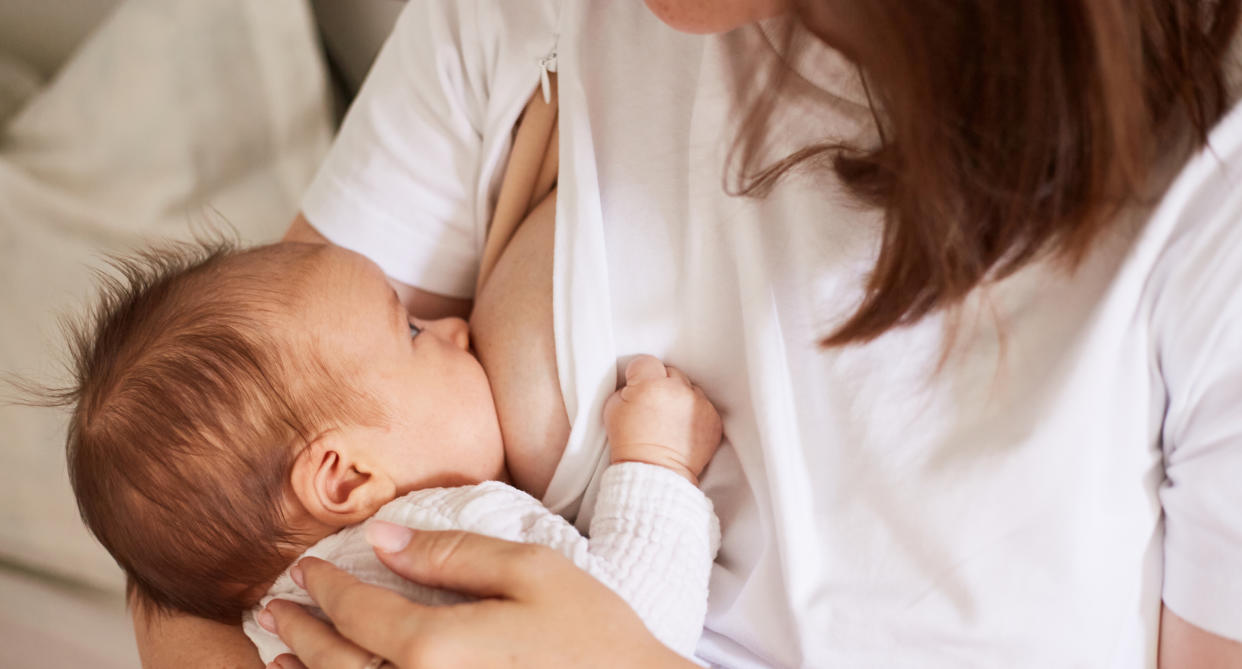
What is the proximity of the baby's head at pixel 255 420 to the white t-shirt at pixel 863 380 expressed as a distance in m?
0.14

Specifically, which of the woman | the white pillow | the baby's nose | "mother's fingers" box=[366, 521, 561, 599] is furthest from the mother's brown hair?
the white pillow

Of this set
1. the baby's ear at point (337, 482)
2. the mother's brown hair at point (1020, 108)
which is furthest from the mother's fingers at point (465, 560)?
the mother's brown hair at point (1020, 108)

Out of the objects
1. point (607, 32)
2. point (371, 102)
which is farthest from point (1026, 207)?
point (371, 102)

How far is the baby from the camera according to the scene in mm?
697

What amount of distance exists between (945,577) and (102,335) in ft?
2.63

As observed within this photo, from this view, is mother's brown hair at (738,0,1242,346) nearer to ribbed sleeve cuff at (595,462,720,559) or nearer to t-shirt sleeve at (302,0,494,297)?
ribbed sleeve cuff at (595,462,720,559)

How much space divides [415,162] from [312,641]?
49 cm

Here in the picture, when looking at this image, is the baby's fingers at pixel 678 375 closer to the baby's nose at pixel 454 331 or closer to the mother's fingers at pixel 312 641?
the baby's nose at pixel 454 331

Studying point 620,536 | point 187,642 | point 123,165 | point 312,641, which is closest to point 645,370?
point 620,536

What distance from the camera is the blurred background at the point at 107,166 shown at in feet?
Result: 4.21

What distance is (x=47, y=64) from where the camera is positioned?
1660mm

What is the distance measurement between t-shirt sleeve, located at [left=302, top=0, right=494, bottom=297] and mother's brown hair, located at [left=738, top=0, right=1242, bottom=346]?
1.41 feet

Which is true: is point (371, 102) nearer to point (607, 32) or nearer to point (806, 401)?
point (607, 32)

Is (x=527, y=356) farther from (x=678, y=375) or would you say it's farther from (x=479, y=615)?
(x=479, y=615)
